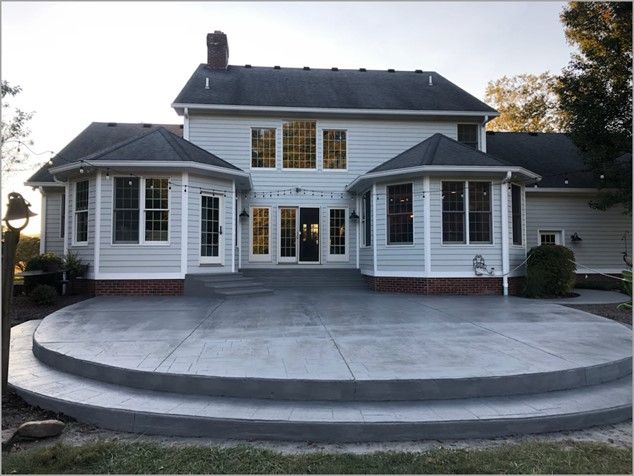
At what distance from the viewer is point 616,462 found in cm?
313

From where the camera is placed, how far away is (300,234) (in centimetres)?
1438

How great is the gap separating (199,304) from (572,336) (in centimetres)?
729

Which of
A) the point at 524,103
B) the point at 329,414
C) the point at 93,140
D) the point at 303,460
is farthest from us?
the point at 524,103

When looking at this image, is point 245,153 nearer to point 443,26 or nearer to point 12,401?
point 443,26

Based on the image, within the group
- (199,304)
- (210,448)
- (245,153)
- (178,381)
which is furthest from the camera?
(245,153)

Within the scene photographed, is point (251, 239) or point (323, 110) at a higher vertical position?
point (323, 110)

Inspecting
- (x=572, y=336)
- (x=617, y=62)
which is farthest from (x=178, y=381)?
(x=617, y=62)

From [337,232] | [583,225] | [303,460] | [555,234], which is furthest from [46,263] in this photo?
[583,225]

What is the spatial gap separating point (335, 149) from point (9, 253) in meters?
11.3

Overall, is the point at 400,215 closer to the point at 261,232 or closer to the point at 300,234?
the point at 300,234

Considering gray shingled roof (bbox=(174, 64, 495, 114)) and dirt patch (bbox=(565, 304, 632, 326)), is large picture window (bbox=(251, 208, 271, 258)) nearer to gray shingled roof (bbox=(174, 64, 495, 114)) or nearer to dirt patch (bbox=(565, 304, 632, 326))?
gray shingled roof (bbox=(174, 64, 495, 114))

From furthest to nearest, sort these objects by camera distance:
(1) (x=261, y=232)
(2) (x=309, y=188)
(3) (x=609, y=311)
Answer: (2) (x=309, y=188) < (1) (x=261, y=232) < (3) (x=609, y=311)

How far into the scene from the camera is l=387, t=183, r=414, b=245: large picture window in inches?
463

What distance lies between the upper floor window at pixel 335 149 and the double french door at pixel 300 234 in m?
1.75
